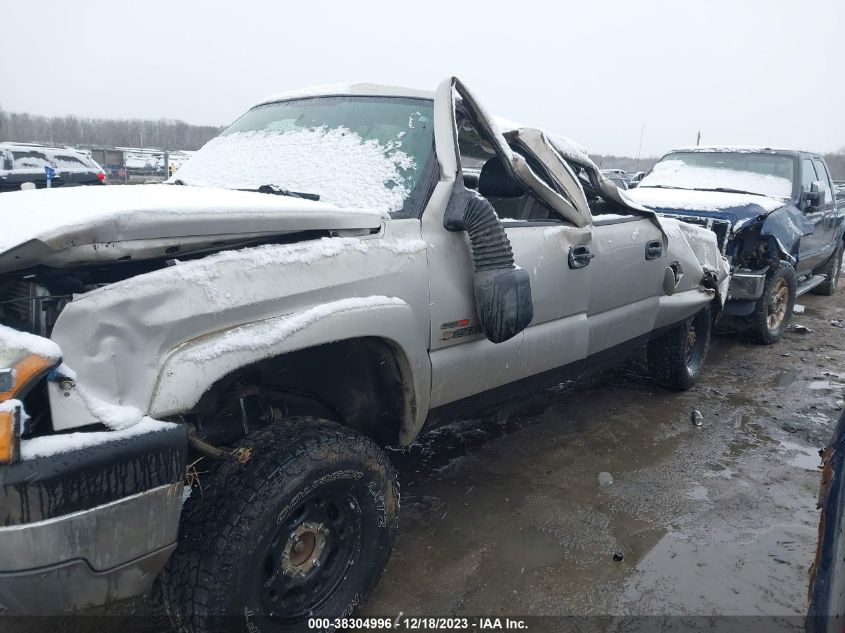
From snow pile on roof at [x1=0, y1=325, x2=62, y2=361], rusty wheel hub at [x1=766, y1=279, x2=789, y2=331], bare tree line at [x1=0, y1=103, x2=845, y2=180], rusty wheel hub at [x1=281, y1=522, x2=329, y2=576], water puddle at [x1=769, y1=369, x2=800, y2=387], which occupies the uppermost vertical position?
bare tree line at [x1=0, y1=103, x2=845, y2=180]

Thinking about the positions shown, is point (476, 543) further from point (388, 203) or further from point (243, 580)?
point (388, 203)

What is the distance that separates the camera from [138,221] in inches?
68.2

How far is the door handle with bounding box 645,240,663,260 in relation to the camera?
397cm

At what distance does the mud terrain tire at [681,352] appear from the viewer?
15.8 ft

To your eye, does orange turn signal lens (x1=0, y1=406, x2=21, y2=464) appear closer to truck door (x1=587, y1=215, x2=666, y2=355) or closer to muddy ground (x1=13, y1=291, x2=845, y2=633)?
muddy ground (x1=13, y1=291, x2=845, y2=633)

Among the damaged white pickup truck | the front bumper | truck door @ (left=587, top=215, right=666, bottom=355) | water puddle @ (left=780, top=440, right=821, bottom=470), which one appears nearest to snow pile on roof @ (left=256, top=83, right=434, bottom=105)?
the damaged white pickup truck

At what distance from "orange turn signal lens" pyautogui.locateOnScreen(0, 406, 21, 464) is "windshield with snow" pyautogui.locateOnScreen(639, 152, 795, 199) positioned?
24.6 ft

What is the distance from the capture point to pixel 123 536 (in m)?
1.59

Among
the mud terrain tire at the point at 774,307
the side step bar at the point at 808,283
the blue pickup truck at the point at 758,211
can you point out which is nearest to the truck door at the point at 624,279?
the blue pickup truck at the point at 758,211

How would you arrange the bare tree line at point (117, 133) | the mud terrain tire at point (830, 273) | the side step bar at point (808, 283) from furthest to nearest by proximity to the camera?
the bare tree line at point (117, 133) → the mud terrain tire at point (830, 273) → the side step bar at point (808, 283)

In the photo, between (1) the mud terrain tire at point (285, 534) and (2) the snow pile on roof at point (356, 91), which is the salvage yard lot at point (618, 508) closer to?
(1) the mud terrain tire at point (285, 534)

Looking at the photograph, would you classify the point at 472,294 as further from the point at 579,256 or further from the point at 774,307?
the point at 774,307

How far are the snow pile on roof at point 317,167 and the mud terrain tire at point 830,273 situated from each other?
887 cm

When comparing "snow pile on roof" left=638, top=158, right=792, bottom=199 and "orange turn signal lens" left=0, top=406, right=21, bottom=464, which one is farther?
"snow pile on roof" left=638, top=158, right=792, bottom=199
